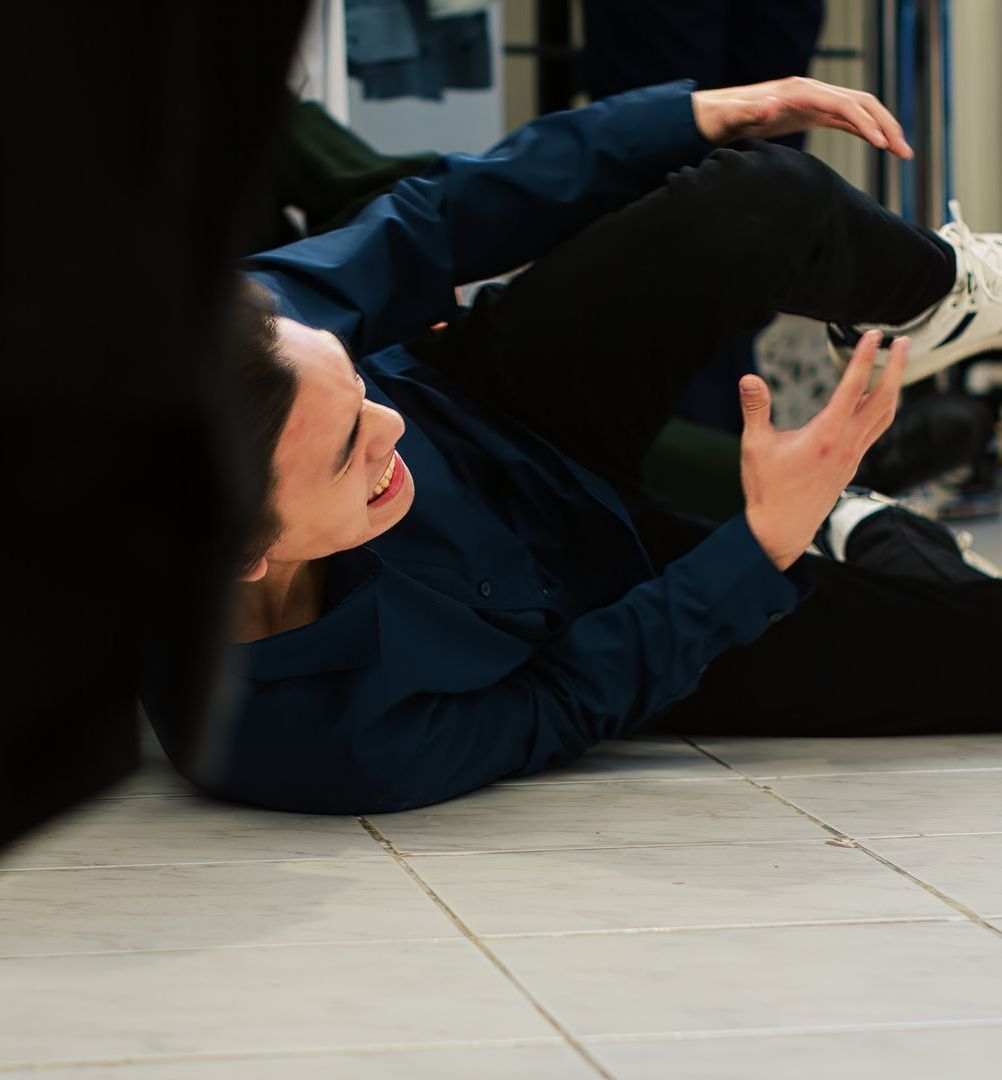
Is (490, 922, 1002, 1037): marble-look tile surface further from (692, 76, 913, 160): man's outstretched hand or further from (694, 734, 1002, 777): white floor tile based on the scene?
(692, 76, 913, 160): man's outstretched hand

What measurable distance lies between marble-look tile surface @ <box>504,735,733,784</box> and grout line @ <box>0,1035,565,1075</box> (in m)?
0.63

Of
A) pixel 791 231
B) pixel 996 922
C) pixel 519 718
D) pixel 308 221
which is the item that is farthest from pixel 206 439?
pixel 308 221

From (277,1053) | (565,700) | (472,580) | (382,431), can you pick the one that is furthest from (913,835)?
(277,1053)

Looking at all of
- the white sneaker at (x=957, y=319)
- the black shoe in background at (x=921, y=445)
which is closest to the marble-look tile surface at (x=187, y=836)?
the white sneaker at (x=957, y=319)

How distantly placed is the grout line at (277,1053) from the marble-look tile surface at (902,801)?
0.53 meters

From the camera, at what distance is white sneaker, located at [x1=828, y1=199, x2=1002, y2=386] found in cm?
166

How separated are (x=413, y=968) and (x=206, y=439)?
2.10 ft

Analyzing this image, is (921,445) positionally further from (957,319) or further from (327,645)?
(327,645)

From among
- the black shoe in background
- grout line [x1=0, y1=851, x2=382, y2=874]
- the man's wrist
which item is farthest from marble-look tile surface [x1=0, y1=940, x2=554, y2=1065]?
the black shoe in background

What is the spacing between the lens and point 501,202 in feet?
5.22

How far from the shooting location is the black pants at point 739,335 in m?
1.54

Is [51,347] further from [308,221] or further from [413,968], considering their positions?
[308,221]

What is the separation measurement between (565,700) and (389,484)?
0.97ft

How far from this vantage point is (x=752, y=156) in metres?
1.56
